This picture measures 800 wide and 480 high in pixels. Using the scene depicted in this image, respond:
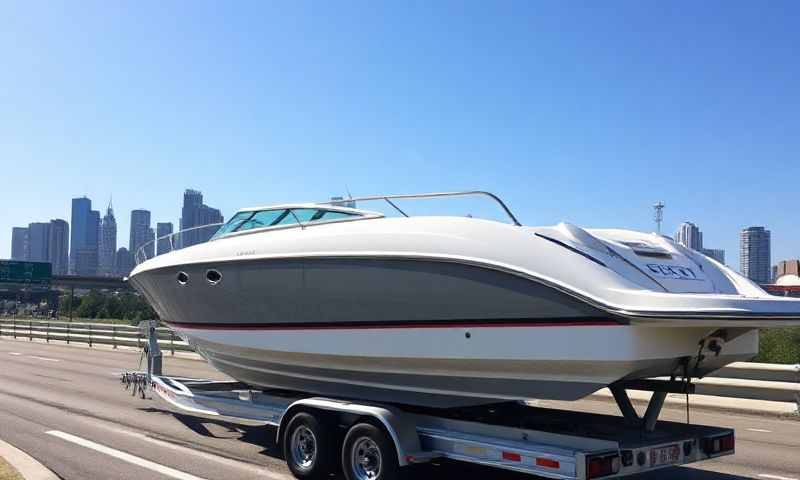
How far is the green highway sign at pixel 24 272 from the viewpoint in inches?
1928

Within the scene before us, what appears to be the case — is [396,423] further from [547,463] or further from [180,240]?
[180,240]

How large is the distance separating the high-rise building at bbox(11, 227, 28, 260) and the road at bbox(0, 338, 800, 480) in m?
140

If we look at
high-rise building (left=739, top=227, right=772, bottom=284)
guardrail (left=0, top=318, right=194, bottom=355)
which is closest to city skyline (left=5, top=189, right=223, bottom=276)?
guardrail (left=0, top=318, right=194, bottom=355)

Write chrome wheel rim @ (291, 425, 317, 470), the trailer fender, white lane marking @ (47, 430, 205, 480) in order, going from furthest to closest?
white lane marking @ (47, 430, 205, 480)
chrome wheel rim @ (291, 425, 317, 470)
the trailer fender

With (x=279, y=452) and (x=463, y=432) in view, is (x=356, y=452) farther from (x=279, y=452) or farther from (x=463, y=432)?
(x=279, y=452)

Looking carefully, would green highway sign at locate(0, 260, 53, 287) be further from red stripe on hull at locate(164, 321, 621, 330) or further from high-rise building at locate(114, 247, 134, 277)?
red stripe on hull at locate(164, 321, 621, 330)

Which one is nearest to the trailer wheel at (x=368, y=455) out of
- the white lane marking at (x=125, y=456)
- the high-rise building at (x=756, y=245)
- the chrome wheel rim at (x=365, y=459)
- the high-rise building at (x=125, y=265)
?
the chrome wheel rim at (x=365, y=459)

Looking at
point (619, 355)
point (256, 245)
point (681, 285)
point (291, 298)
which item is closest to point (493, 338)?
→ point (619, 355)

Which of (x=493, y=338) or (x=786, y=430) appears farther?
(x=786, y=430)

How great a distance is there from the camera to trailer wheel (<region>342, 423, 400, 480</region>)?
6.17 metres

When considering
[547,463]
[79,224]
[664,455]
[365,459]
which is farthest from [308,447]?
[79,224]

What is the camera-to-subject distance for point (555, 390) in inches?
226

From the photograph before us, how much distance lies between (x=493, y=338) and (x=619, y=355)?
1058mm

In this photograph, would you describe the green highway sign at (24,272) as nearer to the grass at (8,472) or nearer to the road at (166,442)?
the road at (166,442)
